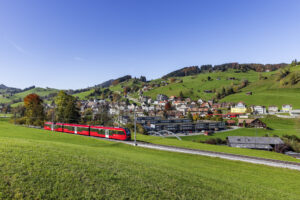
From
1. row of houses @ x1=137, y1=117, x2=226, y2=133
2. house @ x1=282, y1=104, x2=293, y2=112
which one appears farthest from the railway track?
house @ x1=282, y1=104, x2=293, y2=112

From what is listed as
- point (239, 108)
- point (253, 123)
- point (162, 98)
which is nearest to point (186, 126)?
point (253, 123)

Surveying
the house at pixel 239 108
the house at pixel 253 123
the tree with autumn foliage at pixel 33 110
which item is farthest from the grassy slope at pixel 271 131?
the tree with autumn foliage at pixel 33 110

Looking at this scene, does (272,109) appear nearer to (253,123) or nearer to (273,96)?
(273,96)

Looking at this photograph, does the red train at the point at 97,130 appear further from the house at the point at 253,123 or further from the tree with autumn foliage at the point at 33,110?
the house at the point at 253,123

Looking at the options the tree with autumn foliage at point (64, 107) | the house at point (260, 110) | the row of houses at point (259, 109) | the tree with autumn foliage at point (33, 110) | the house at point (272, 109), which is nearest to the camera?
the tree with autumn foliage at point (64, 107)

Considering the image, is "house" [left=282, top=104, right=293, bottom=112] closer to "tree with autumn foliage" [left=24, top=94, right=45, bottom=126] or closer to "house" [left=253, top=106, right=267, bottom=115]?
"house" [left=253, top=106, right=267, bottom=115]

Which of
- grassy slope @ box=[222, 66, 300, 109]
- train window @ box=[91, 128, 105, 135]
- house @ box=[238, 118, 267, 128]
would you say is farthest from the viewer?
grassy slope @ box=[222, 66, 300, 109]

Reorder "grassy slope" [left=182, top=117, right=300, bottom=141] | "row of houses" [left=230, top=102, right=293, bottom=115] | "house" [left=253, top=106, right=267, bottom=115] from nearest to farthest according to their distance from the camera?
"grassy slope" [left=182, top=117, right=300, bottom=141] < "row of houses" [left=230, top=102, right=293, bottom=115] < "house" [left=253, top=106, right=267, bottom=115]

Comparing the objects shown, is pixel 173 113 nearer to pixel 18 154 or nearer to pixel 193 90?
pixel 193 90

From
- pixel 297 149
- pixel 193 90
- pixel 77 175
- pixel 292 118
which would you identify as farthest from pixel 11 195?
pixel 193 90

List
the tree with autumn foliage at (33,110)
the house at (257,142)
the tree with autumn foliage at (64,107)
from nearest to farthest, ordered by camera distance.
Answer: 1. the house at (257,142)
2. the tree with autumn foliage at (64,107)
3. the tree with autumn foliage at (33,110)

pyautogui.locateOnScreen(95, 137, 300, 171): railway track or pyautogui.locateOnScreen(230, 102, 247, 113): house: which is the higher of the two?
pyautogui.locateOnScreen(230, 102, 247, 113): house

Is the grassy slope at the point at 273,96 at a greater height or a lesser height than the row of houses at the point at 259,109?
greater

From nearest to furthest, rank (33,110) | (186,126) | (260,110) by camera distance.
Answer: (33,110), (186,126), (260,110)
